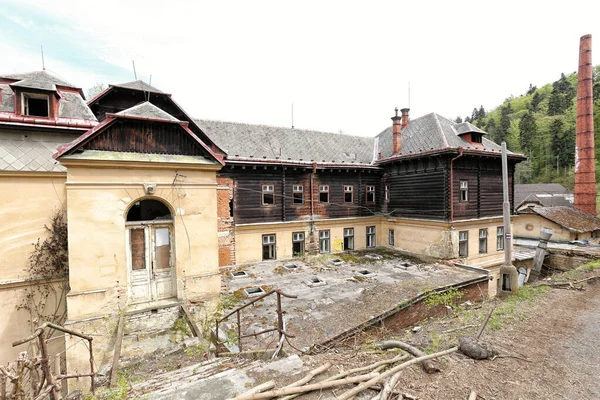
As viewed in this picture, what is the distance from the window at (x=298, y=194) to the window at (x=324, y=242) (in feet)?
8.71

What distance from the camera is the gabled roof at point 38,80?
9.00 metres

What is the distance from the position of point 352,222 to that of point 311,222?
10.6 feet

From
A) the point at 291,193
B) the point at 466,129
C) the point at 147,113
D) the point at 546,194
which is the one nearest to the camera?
the point at 147,113

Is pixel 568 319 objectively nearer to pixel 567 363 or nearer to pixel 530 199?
pixel 567 363

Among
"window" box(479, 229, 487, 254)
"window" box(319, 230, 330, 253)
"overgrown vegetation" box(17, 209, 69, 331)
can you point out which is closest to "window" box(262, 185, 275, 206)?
"window" box(319, 230, 330, 253)

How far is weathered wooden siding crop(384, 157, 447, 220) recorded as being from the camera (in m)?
15.3

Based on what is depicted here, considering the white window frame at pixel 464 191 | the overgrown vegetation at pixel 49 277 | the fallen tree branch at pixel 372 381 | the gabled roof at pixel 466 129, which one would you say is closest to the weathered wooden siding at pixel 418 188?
the white window frame at pixel 464 191

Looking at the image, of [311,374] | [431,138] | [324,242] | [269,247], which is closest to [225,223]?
[269,247]

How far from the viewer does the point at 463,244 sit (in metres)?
15.7

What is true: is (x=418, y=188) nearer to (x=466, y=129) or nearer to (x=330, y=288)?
(x=466, y=129)

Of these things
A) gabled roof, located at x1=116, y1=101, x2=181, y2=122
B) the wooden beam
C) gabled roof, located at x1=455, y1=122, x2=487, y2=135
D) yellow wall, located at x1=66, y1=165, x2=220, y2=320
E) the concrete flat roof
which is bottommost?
the concrete flat roof

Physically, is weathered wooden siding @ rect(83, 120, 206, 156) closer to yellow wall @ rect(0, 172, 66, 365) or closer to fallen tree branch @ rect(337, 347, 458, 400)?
yellow wall @ rect(0, 172, 66, 365)

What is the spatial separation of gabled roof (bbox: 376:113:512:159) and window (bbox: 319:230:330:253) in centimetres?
738

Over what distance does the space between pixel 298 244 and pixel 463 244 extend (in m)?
9.88
